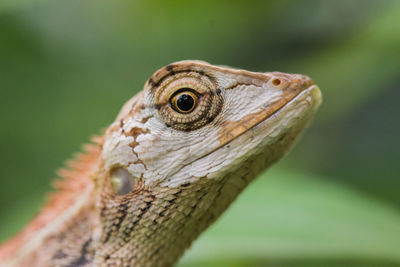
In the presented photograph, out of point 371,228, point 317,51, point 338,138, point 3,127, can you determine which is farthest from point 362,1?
point 3,127

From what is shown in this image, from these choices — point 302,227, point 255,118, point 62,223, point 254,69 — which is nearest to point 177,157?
point 255,118

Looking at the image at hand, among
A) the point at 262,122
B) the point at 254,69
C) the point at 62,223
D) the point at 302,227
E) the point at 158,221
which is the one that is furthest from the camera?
the point at 254,69

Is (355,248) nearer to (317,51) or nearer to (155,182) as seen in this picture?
(155,182)

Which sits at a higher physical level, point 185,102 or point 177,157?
point 185,102

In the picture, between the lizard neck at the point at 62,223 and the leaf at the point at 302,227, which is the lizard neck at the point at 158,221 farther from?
the leaf at the point at 302,227

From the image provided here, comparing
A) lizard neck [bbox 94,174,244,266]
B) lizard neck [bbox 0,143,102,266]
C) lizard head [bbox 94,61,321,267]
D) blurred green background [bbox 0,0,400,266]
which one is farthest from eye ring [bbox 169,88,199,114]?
blurred green background [bbox 0,0,400,266]

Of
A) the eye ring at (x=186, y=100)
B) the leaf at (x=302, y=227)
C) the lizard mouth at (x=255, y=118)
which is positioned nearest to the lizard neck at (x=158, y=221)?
the lizard mouth at (x=255, y=118)

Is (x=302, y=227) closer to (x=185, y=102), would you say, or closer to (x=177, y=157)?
(x=177, y=157)

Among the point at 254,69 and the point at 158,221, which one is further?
the point at 254,69

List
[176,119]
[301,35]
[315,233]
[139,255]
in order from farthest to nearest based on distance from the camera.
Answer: [301,35], [315,233], [139,255], [176,119]
